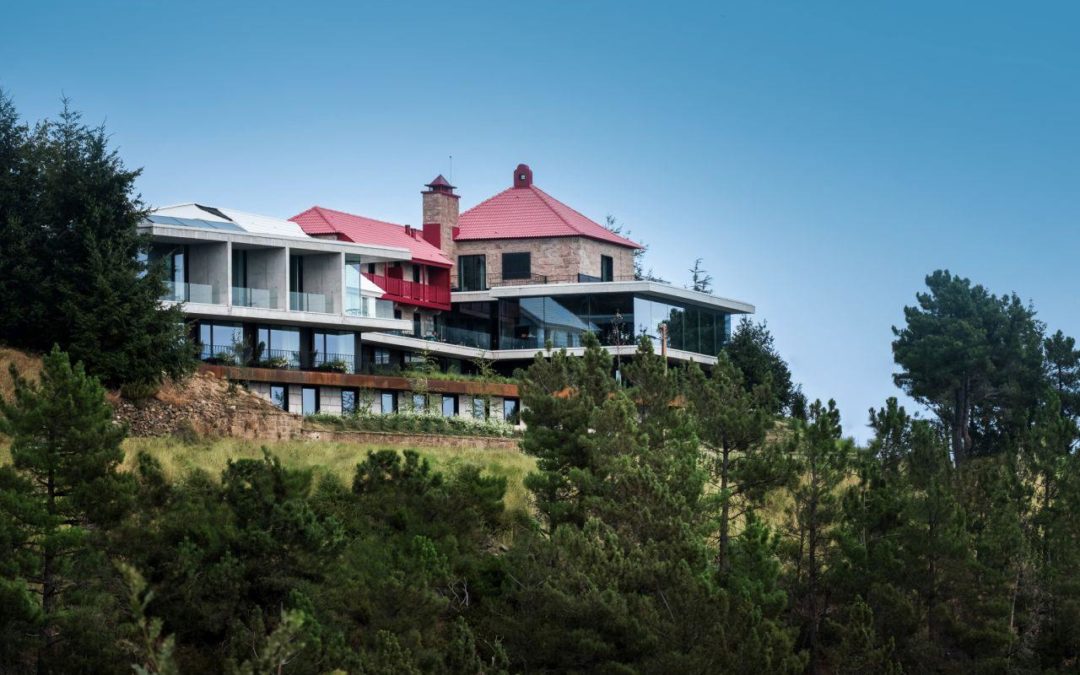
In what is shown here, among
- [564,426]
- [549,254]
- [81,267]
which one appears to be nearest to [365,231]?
[549,254]

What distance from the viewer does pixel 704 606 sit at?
31.1 m

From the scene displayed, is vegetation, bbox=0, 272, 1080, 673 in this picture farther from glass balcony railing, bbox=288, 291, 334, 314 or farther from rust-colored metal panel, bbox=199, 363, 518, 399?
glass balcony railing, bbox=288, 291, 334, 314

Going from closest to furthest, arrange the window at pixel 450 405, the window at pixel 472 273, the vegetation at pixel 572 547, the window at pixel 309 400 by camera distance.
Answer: the vegetation at pixel 572 547 → the window at pixel 309 400 → the window at pixel 450 405 → the window at pixel 472 273

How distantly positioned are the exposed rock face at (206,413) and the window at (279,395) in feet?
12.4

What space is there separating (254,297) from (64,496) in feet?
86.2

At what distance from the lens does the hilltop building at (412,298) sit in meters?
55.5

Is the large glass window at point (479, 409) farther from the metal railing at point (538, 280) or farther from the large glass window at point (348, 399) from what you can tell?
the metal railing at point (538, 280)

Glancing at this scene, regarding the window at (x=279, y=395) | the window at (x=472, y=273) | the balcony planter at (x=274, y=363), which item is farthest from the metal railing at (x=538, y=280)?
the window at (x=279, y=395)

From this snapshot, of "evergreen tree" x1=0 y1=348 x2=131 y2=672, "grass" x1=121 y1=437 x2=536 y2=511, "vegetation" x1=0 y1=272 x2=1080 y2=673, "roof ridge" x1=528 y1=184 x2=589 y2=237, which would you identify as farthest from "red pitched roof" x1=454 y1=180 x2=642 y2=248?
"evergreen tree" x1=0 y1=348 x2=131 y2=672

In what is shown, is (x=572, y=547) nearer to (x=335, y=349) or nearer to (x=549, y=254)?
(x=335, y=349)

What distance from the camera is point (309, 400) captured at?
5531 centimetres

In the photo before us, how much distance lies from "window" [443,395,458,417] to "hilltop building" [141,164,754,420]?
6 centimetres

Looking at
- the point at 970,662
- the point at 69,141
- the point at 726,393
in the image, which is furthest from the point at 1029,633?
the point at 69,141

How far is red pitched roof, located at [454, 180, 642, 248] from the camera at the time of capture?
7219 centimetres
